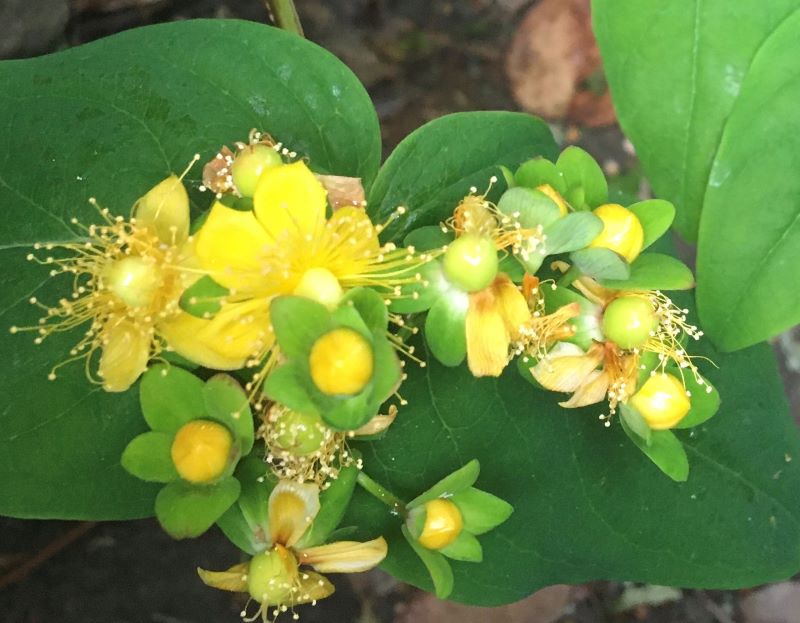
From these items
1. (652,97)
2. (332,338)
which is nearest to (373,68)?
(652,97)

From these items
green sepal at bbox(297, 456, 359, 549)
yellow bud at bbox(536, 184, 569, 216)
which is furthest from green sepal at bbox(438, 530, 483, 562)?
yellow bud at bbox(536, 184, 569, 216)

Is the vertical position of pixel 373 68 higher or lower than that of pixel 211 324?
lower

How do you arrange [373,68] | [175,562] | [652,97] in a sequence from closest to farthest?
[652,97], [175,562], [373,68]

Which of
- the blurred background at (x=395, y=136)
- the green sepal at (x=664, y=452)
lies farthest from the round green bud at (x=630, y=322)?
the blurred background at (x=395, y=136)

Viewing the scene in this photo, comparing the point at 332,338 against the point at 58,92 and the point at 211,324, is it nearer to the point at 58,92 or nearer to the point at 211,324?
the point at 211,324

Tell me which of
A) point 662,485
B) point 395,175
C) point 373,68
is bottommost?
point 662,485

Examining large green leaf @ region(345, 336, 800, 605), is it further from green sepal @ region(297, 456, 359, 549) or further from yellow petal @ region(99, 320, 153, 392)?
yellow petal @ region(99, 320, 153, 392)

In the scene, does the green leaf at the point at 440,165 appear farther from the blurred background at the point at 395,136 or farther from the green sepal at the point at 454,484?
the blurred background at the point at 395,136

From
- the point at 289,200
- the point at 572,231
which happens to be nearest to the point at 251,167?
the point at 289,200
